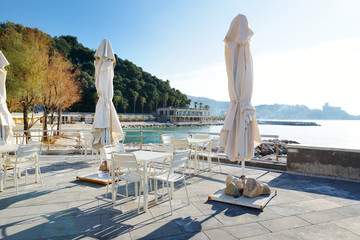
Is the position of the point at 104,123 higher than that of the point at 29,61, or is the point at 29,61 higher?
the point at 29,61

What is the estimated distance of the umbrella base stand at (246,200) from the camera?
3.08 meters

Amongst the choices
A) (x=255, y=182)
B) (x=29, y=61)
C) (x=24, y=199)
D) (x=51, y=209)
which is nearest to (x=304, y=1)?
(x=255, y=182)

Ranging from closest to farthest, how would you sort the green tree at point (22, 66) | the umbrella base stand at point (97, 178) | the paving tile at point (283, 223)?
1. the paving tile at point (283, 223)
2. the umbrella base stand at point (97, 178)
3. the green tree at point (22, 66)

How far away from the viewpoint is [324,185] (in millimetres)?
4199

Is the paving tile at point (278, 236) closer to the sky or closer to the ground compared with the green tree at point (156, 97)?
closer to the ground

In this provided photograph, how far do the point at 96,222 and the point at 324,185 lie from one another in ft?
13.7

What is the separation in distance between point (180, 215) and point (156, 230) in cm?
50

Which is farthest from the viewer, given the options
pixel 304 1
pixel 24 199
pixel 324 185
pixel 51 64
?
pixel 51 64

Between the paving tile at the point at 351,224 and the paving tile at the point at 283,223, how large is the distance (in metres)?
0.40

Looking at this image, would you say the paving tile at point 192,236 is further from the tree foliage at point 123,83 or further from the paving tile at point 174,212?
the tree foliage at point 123,83

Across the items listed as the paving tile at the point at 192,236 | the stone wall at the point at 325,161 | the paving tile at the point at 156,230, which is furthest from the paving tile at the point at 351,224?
the stone wall at the point at 325,161

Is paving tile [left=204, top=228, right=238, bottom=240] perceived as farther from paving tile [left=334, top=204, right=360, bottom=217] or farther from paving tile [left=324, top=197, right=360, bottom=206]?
paving tile [left=324, top=197, right=360, bottom=206]

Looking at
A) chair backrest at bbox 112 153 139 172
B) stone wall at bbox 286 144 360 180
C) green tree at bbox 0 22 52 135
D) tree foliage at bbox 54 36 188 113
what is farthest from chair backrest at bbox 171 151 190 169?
tree foliage at bbox 54 36 188 113

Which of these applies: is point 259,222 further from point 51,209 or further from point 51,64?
point 51,64
